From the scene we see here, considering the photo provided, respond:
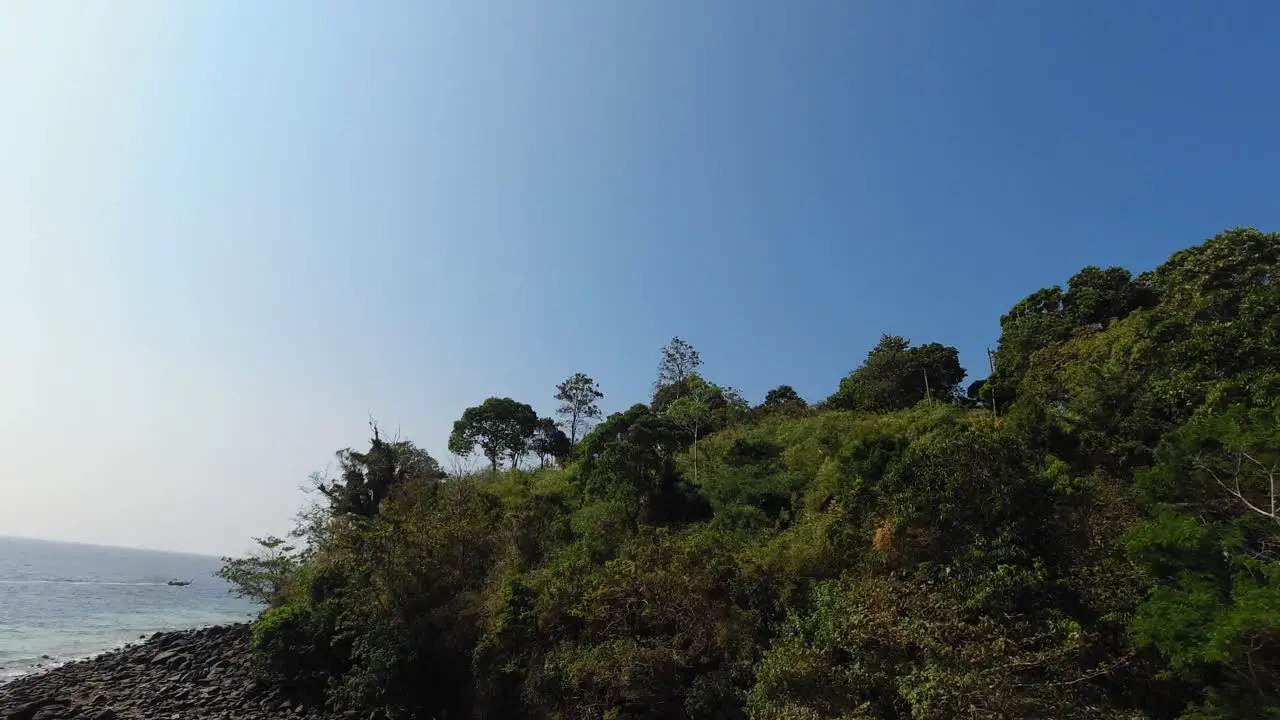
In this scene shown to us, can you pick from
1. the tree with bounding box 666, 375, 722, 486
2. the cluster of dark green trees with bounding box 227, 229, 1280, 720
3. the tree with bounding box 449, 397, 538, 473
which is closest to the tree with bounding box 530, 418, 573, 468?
the tree with bounding box 449, 397, 538, 473

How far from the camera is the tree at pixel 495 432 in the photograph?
44.1 meters

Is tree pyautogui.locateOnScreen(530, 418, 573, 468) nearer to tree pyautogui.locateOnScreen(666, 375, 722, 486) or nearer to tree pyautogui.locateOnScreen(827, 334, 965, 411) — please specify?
tree pyautogui.locateOnScreen(666, 375, 722, 486)

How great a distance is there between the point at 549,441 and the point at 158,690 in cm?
2805

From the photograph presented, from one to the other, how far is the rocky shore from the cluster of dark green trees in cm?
118

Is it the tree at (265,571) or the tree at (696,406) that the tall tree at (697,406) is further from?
the tree at (265,571)

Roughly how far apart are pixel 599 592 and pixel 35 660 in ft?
85.4

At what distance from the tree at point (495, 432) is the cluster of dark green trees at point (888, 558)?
18171 millimetres

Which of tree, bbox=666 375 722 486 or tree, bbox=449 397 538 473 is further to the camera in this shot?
tree, bbox=449 397 538 473

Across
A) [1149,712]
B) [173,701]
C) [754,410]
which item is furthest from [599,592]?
[754,410]

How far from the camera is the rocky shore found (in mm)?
16453

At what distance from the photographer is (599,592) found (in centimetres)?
1391

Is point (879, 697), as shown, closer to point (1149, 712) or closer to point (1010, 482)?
point (1149, 712)

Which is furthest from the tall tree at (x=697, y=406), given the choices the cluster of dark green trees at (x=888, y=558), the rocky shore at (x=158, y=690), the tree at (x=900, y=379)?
the rocky shore at (x=158, y=690)

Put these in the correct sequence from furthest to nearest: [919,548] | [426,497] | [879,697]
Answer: [426,497] → [919,548] → [879,697]
